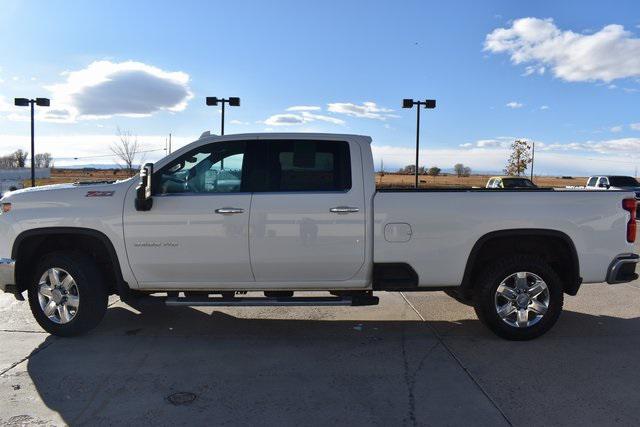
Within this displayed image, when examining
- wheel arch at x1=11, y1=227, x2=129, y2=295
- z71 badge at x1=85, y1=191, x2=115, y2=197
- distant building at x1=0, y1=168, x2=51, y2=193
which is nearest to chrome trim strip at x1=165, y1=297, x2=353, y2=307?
wheel arch at x1=11, y1=227, x2=129, y2=295

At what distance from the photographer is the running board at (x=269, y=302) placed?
4.99m

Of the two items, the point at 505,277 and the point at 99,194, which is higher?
the point at 99,194

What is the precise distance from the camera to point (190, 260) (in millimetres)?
4977

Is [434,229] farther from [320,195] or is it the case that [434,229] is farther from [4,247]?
[4,247]

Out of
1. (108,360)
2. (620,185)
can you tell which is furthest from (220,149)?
(620,185)

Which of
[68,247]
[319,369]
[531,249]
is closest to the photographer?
[319,369]

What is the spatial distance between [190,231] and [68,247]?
54.6 inches

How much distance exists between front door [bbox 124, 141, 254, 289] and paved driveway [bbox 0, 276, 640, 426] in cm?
70

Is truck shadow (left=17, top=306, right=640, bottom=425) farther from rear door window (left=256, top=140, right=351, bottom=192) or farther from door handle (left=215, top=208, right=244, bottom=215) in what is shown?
rear door window (left=256, top=140, right=351, bottom=192)

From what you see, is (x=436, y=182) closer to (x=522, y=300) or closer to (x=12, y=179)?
(x=12, y=179)

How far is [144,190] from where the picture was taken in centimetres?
481

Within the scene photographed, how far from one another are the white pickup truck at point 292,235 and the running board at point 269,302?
0.07 ft

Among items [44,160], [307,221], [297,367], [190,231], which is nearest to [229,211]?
[190,231]

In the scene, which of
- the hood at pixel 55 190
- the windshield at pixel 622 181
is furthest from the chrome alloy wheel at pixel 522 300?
the windshield at pixel 622 181
